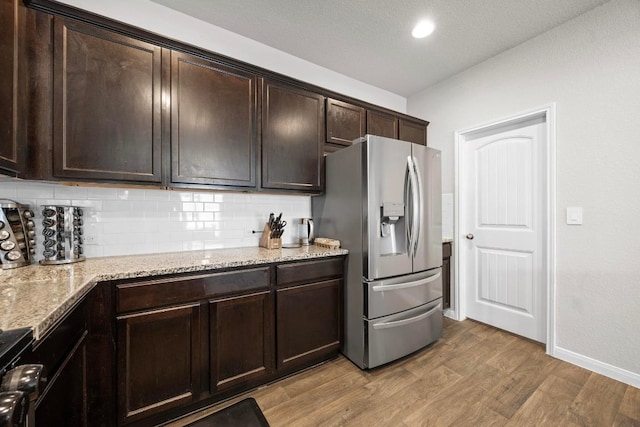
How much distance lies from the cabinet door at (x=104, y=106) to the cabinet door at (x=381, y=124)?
1.92 metres

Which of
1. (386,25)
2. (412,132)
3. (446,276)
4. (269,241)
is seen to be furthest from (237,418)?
(412,132)

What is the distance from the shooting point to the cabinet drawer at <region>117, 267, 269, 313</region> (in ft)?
4.53

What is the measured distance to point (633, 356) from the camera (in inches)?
71.8

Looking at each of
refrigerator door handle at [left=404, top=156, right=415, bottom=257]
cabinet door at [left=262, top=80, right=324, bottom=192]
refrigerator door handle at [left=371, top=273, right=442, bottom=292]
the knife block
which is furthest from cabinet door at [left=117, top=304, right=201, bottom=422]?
refrigerator door handle at [left=404, top=156, right=415, bottom=257]

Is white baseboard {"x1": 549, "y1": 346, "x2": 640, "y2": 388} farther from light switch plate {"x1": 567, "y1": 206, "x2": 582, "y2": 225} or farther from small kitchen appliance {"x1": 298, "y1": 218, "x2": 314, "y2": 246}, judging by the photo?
small kitchen appliance {"x1": 298, "y1": 218, "x2": 314, "y2": 246}

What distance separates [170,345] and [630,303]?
3.13 m

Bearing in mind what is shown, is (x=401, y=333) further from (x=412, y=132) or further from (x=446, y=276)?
(x=412, y=132)

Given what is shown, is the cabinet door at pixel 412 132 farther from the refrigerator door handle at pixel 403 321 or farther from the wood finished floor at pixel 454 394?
the wood finished floor at pixel 454 394

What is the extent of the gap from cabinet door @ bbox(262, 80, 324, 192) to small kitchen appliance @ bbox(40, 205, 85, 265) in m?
1.25

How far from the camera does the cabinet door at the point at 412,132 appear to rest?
3020 millimetres

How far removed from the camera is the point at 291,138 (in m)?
2.25

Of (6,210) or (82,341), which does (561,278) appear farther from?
(6,210)

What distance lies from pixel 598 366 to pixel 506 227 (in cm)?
124

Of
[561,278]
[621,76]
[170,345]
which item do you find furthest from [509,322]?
[170,345]
